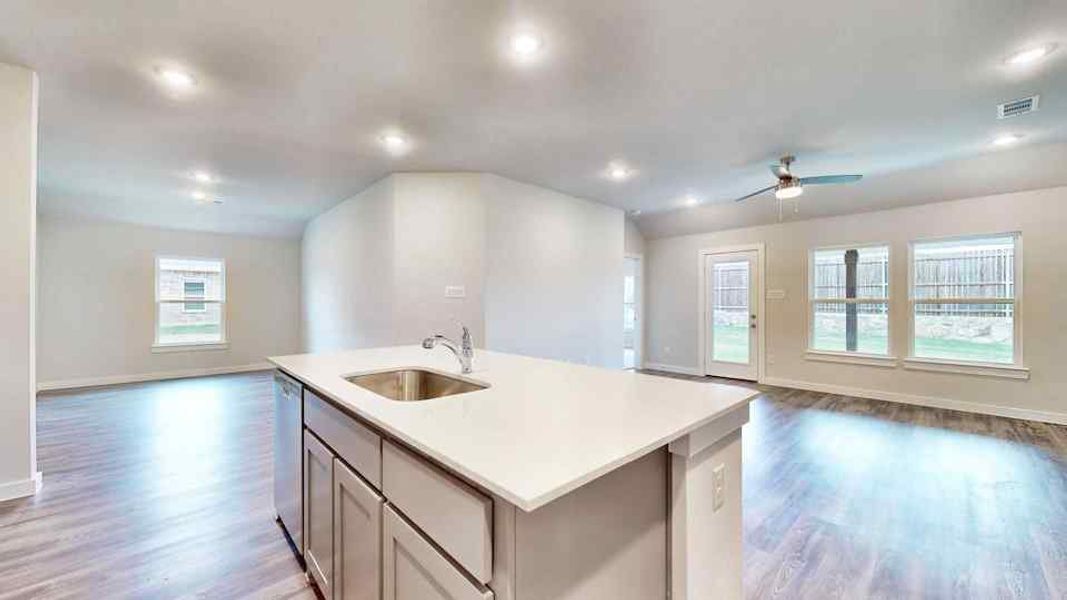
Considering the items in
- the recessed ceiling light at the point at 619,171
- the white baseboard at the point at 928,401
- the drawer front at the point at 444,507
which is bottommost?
the white baseboard at the point at 928,401

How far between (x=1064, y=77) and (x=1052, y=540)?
266 cm

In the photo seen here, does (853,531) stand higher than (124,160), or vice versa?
(124,160)

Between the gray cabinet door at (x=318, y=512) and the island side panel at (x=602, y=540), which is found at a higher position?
the island side panel at (x=602, y=540)

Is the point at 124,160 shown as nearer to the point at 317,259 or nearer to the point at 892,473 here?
the point at 317,259

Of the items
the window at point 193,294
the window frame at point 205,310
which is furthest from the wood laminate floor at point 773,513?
the window at point 193,294

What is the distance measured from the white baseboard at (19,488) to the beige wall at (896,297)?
6932mm

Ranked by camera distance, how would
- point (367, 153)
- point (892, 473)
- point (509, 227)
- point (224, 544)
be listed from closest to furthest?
point (224, 544) → point (892, 473) → point (367, 153) → point (509, 227)

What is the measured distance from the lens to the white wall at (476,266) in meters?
4.40

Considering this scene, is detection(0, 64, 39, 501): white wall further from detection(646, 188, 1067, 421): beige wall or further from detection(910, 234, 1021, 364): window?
detection(910, 234, 1021, 364): window

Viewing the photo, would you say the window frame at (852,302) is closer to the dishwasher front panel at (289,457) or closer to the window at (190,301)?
the dishwasher front panel at (289,457)

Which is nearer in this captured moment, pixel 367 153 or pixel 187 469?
pixel 187 469

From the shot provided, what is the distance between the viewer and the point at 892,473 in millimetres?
2916

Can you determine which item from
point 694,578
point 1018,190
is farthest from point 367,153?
point 1018,190

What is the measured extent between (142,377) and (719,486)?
7734 millimetres
